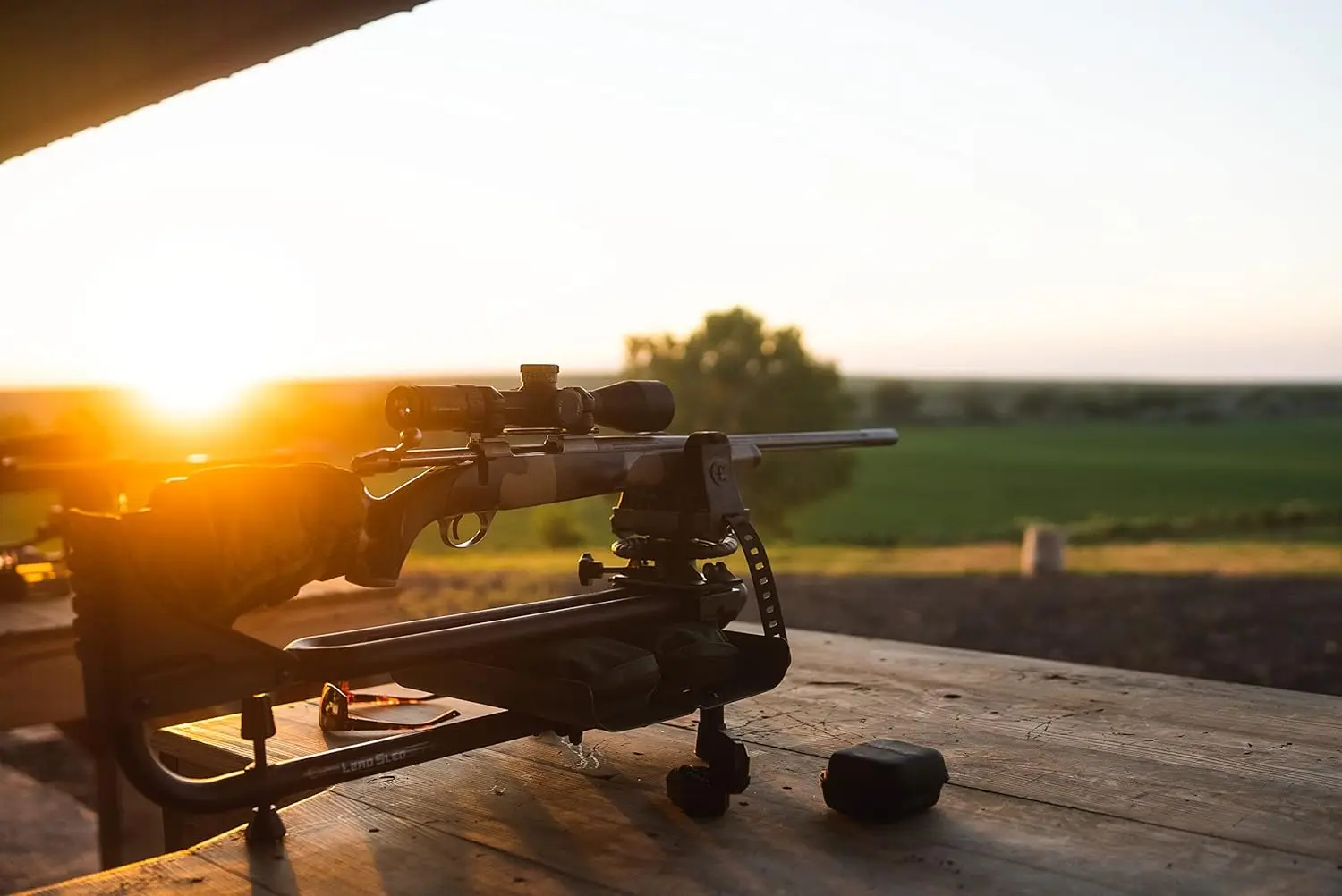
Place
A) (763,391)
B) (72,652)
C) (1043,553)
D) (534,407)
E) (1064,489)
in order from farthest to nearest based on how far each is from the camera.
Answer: (1064,489) → (763,391) → (1043,553) → (72,652) → (534,407)

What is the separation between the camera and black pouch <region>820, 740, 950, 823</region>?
9.61 feet

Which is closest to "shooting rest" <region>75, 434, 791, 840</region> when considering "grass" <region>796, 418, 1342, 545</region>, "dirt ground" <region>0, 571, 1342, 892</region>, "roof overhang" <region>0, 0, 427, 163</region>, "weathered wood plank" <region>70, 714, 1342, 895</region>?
"weathered wood plank" <region>70, 714, 1342, 895</region>

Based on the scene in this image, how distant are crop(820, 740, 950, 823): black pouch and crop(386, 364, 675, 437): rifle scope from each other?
1.08 m

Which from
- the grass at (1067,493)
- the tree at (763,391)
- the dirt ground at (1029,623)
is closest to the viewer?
the dirt ground at (1029,623)

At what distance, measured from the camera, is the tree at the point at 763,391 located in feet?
111

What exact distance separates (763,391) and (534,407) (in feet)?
102

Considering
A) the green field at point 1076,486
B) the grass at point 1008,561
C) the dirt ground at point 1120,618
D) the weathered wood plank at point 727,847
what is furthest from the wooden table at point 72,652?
the green field at point 1076,486

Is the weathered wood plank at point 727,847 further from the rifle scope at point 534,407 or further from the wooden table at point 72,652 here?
the wooden table at point 72,652

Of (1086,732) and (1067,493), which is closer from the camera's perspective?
(1086,732)

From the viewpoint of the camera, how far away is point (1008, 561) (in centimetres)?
2855

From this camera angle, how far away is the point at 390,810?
123 inches

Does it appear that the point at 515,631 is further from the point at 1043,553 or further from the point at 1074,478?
the point at 1074,478

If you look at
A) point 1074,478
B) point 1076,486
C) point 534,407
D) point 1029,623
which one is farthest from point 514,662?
point 1074,478

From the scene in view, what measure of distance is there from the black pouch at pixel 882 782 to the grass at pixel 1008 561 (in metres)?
17.0
